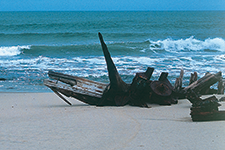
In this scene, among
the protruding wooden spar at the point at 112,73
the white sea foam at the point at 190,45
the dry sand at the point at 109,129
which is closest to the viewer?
the dry sand at the point at 109,129

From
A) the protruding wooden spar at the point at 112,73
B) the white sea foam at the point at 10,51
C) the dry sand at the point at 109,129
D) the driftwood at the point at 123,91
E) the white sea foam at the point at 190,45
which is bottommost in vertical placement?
the dry sand at the point at 109,129

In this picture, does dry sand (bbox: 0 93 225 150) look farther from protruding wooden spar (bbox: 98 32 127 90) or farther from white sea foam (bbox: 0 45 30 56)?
white sea foam (bbox: 0 45 30 56)

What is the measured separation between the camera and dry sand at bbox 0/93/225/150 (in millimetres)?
3844

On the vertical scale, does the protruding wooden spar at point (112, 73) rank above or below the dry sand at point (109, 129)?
above

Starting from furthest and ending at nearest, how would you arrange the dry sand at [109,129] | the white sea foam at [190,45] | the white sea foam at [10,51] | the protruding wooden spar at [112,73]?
the white sea foam at [190,45] < the white sea foam at [10,51] < the protruding wooden spar at [112,73] < the dry sand at [109,129]

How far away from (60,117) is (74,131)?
107 centimetres

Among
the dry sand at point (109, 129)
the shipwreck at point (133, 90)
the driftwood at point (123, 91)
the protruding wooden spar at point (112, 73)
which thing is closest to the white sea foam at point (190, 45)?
the shipwreck at point (133, 90)

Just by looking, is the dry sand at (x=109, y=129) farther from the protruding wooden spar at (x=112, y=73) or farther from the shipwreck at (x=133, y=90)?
the protruding wooden spar at (x=112, y=73)

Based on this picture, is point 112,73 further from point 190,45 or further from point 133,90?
point 190,45

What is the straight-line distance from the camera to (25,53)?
21.4 metres

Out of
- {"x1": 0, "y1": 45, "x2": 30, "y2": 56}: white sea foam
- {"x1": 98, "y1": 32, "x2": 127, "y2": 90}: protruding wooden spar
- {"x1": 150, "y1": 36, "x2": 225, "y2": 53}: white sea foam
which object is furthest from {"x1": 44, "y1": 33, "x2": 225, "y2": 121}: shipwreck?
{"x1": 150, "y1": 36, "x2": 225, "y2": 53}: white sea foam

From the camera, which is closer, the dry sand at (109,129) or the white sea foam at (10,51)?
the dry sand at (109,129)

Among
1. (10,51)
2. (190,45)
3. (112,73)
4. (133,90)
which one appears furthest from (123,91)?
(190,45)

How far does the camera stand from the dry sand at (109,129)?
3.84m
